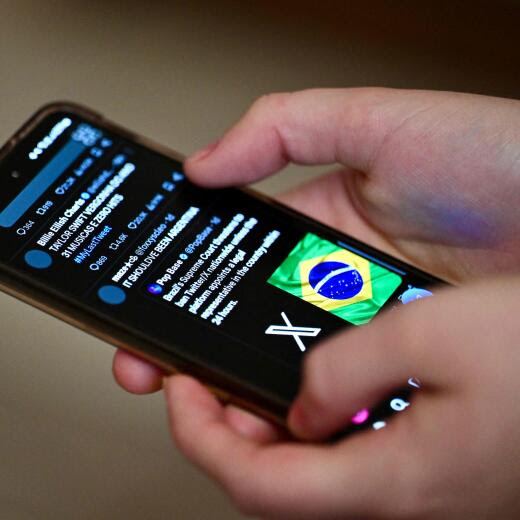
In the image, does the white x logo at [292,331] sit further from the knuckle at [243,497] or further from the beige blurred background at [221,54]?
the beige blurred background at [221,54]

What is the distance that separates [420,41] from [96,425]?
0.38 metres

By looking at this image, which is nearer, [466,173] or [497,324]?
[497,324]

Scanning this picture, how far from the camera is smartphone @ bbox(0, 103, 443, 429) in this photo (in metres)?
0.46

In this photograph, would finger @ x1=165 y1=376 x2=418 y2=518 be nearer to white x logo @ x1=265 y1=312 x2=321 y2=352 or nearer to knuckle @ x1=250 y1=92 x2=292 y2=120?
white x logo @ x1=265 y1=312 x2=321 y2=352

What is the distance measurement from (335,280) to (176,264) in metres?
0.08

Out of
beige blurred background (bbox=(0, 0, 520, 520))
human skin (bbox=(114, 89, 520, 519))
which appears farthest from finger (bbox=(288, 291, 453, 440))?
beige blurred background (bbox=(0, 0, 520, 520))

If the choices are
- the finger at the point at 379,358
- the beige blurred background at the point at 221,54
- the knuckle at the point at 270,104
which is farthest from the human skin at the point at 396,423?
the beige blurred background at the point at 221,54

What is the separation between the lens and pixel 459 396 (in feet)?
1.20

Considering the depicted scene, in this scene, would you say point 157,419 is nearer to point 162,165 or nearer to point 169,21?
point 162,165

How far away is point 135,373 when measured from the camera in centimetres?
47

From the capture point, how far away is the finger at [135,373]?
0.47 metres

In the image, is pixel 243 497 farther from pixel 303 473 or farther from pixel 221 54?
pixel 221 54

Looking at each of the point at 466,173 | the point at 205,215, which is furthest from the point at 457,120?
the point at 205,215

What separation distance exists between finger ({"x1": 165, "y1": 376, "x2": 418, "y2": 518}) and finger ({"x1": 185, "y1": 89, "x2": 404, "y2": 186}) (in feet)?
0.57
